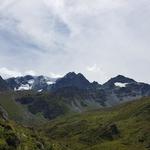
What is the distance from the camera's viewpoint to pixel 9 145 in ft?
655
